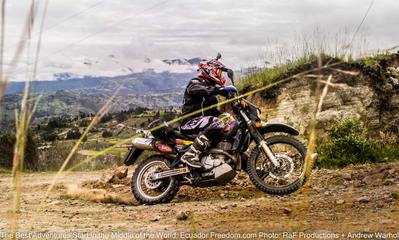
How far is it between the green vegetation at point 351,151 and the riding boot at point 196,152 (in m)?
3.19

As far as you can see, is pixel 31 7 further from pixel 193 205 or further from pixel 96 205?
pixel 96 205

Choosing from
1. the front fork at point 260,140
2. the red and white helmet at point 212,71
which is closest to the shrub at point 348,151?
the front fork at point 260,140

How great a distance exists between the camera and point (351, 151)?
10344 mm

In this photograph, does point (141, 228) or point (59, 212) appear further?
point (59, 212)

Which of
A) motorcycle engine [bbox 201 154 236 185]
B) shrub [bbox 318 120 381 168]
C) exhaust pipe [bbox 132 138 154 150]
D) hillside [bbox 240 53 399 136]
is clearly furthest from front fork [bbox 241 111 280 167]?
hillside [bbox 240 53 399 136]

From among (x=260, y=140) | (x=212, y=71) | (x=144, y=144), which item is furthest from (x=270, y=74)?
(x=144, y=144)

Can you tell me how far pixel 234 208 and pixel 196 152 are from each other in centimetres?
145

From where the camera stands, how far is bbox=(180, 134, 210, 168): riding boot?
8172mm

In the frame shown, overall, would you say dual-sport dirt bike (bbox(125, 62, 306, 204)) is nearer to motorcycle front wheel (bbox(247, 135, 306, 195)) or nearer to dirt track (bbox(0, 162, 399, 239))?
motorcycle front wheel (bbox(247, 135, 306, 195))

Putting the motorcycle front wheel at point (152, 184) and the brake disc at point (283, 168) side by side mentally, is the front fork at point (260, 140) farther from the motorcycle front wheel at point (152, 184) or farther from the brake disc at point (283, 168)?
the motorcycle front wheel at point (152, 184)

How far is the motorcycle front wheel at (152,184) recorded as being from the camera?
327 inches

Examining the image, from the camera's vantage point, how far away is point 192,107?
8.49 meters

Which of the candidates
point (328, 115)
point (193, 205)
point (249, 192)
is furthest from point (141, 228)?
point (328, 115)

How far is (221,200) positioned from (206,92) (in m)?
1.70
